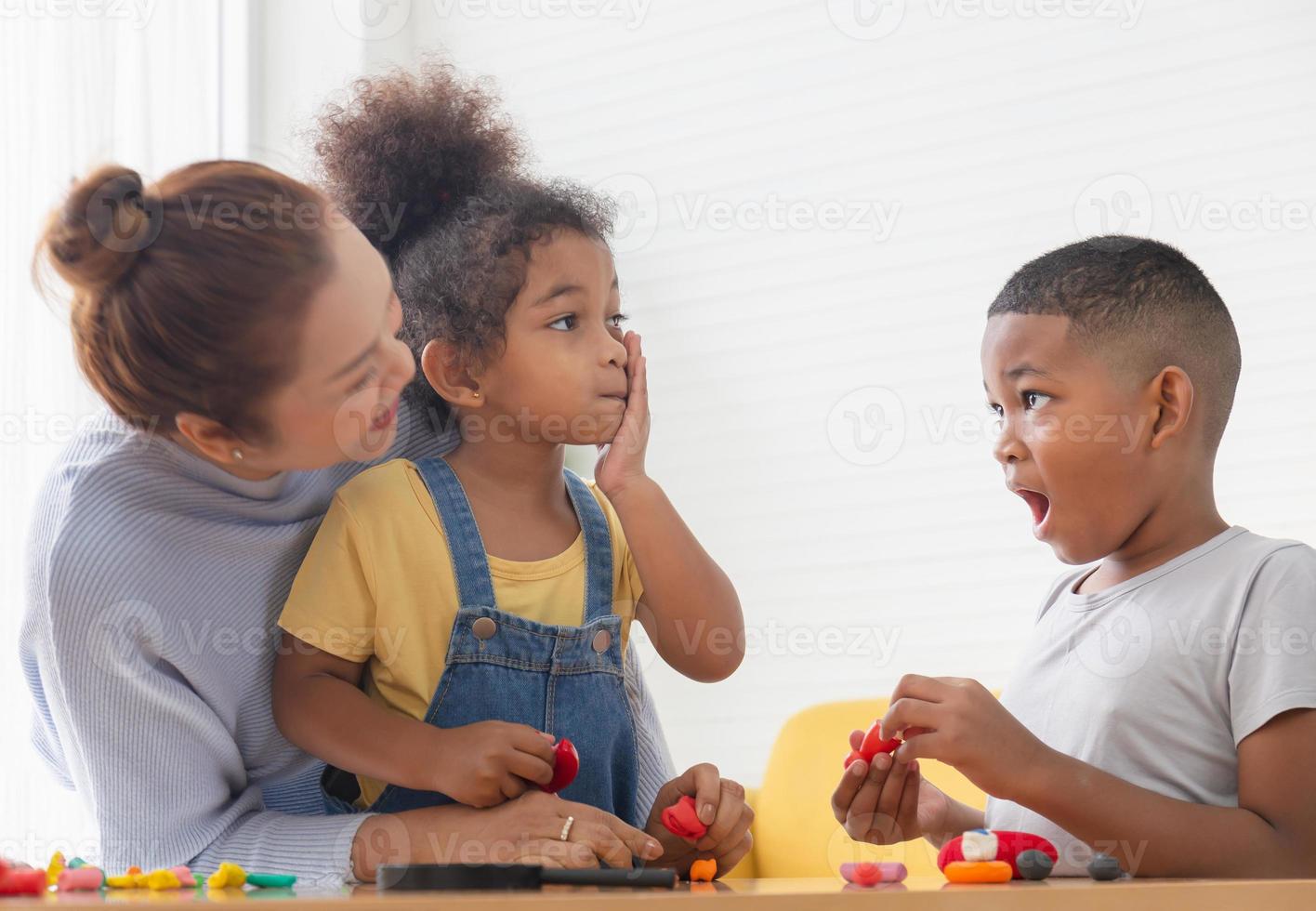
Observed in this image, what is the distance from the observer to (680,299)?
2.84m

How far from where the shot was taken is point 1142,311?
110 cm

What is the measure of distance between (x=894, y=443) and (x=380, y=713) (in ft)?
5.80

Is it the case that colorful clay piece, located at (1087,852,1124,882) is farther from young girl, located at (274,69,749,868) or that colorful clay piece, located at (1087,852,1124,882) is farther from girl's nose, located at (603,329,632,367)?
girl's nose, located at (603,329,632,367)

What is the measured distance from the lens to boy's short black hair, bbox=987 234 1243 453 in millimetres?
1080

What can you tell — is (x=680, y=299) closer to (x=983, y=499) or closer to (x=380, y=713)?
(x=983, y=499)

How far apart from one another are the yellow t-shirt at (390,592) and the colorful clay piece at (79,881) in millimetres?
344

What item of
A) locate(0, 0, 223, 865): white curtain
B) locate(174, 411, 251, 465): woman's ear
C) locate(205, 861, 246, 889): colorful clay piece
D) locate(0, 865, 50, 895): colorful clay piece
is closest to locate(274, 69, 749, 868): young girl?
locate(174, 411, 251, 465): woman's ear

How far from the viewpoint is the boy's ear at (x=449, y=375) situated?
1106mm

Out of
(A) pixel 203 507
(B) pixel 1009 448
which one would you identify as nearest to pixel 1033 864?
(B) pixel 1009 448

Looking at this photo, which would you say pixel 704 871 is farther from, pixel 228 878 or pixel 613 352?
pixel 613 352

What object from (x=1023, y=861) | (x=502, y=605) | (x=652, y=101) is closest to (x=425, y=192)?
(x=502, y=605)

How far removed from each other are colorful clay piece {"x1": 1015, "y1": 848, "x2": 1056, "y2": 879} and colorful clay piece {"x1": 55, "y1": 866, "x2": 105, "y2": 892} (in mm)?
510

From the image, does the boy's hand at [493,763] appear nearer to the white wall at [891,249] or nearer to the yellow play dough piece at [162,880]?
the yellow play dough piece at [162,880]

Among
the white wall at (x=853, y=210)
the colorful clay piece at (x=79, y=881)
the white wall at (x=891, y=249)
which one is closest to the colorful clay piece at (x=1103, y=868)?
the colorful clay piece at (x=79, y=881)
